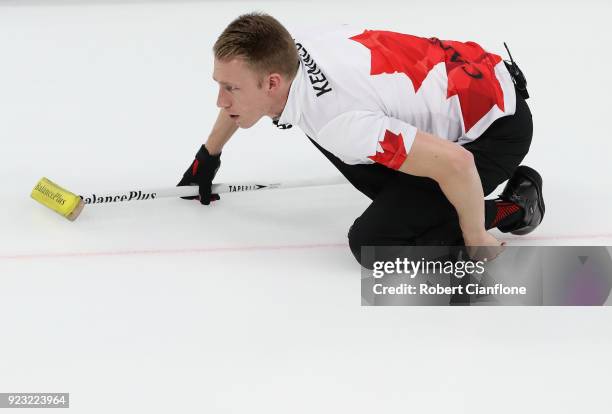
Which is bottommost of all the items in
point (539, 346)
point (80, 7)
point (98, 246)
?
point (539, 346)

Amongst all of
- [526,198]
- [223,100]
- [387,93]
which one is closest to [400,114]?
[387,93]

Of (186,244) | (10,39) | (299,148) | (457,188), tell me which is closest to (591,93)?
(299,148)

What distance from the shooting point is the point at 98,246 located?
2.52 m

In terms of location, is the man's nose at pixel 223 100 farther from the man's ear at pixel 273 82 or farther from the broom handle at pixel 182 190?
the broom handle at pixel 182 190

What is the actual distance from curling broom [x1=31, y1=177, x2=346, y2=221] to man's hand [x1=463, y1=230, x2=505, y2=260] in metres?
0.64

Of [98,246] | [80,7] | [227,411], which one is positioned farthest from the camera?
[80,7]

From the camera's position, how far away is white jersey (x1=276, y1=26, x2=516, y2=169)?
2119 mm

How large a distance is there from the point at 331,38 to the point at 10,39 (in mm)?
1940

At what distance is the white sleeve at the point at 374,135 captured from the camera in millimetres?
2104

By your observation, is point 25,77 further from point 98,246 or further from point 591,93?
point 591,93

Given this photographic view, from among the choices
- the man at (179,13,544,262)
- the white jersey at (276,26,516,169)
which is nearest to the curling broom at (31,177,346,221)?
Result: the man at (179,13,544,262)

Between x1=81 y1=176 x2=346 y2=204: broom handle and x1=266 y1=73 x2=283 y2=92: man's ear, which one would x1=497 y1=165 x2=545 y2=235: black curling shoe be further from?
x1=266 y1=73 x2=283 y2=92: man's ear

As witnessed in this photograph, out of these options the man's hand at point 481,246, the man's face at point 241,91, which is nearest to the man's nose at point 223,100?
the man's face at point 241,91

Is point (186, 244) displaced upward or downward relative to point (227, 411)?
upward
